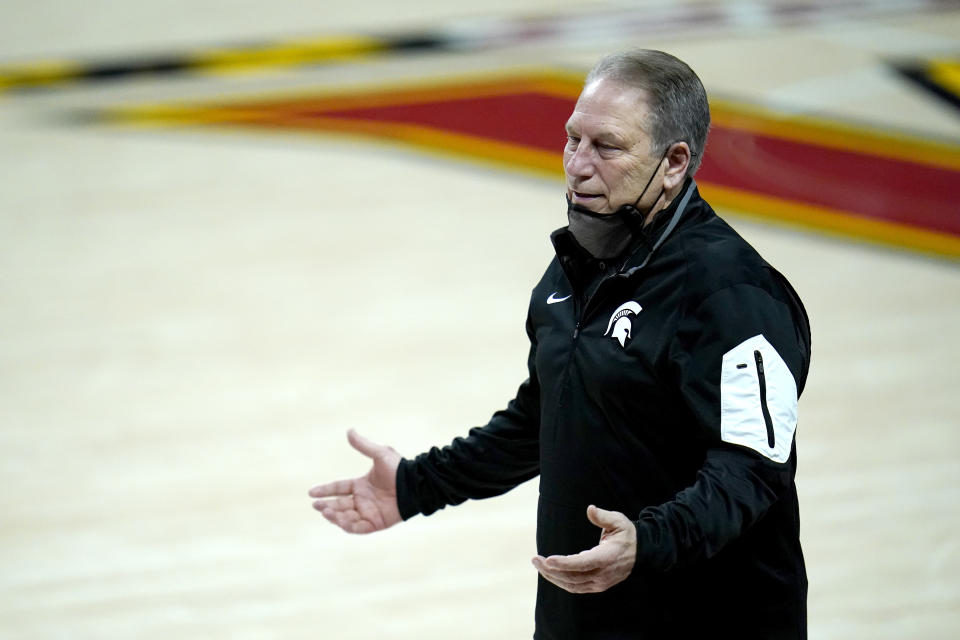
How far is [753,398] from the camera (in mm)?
1452

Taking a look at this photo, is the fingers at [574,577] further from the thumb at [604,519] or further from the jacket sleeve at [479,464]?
the jacket sleeve at [479,464]

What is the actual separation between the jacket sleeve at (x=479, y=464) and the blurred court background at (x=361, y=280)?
970 millimetres

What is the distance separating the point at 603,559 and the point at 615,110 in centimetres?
51

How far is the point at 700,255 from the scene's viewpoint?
1535 millimetres

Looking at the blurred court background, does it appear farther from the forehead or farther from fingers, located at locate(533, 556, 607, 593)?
the forehead

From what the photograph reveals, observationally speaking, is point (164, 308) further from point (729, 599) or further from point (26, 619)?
point (729, 599)

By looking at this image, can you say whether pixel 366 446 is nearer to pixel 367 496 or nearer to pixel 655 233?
pixel 367 496

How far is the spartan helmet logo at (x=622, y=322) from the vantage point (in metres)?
1.55

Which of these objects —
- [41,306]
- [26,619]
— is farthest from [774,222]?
[26,619]

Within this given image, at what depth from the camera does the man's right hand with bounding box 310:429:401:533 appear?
6.27ft

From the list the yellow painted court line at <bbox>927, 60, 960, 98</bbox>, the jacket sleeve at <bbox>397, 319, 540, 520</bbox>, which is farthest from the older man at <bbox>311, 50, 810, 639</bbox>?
the yellow painted court line at <bbox>927, 60, 960, 98</bbox>

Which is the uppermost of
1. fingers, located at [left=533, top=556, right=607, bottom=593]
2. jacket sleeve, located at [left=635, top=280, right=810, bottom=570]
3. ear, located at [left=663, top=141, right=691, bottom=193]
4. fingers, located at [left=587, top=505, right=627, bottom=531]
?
ear, located at [left=663, top=141, right=691, bottom=193]

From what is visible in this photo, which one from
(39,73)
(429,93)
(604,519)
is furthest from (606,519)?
(39,73)

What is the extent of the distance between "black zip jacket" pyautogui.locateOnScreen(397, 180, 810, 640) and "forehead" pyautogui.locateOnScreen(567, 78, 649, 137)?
0.41 feet
